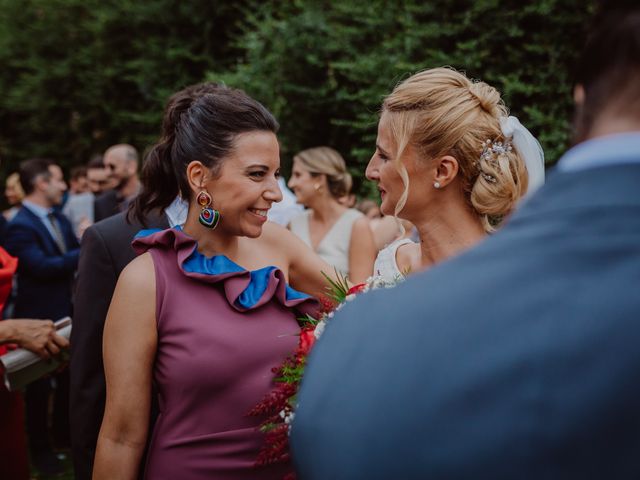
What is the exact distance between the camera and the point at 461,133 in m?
2.35

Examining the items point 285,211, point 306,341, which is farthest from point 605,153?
point 285,211

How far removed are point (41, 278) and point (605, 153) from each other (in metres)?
6.07

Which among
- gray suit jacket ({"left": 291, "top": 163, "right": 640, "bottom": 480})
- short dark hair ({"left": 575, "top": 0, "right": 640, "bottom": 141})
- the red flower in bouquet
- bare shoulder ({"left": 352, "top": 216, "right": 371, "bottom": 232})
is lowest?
bare shoulder ({"left": 352, "top": 216, "right": 371, "bottom": 232})

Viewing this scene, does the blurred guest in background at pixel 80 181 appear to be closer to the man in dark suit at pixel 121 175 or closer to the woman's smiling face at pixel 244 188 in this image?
the man in dark suit at pixel 121 175

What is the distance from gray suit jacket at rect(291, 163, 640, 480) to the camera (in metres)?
0.73

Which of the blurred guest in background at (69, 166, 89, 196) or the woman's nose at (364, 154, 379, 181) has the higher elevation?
the woman's nose at (364, 154, 379, 181)

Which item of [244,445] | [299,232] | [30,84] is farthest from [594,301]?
[30,84]

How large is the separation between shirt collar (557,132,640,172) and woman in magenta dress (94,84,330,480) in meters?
1.61

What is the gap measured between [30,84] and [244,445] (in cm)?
1349

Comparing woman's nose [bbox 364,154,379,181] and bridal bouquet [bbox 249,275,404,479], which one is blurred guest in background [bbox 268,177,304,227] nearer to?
woman's nose [bbox 364,154,379,181]

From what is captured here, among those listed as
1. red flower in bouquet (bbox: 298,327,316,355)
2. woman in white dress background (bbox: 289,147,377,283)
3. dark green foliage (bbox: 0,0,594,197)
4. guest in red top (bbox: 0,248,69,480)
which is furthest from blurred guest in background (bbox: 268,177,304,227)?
red flower in bouquet (bbox: 298,327,316,355)

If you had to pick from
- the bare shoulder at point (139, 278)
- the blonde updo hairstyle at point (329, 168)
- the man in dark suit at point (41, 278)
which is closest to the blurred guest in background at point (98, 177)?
the man in dark suit at point (41, 278)

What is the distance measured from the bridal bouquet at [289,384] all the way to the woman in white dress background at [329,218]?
331cm

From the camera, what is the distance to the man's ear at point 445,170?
2365mm
